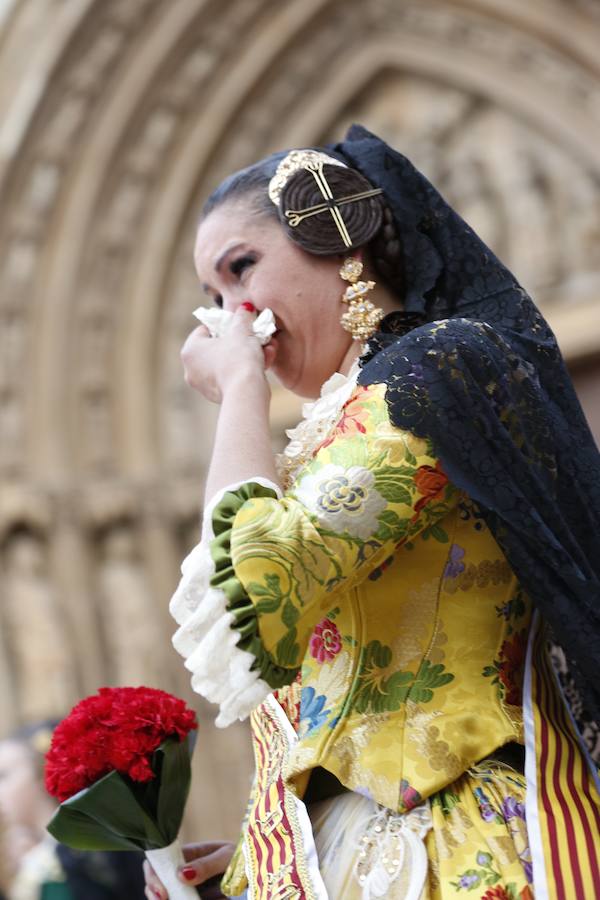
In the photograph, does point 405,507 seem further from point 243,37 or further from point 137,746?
point 243,37

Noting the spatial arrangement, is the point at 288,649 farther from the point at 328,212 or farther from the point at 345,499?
the point at 328,212

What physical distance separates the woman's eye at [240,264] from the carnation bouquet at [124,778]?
405mm

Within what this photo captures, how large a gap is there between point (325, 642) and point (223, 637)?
0.61 feet

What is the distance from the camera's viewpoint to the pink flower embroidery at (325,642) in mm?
1102

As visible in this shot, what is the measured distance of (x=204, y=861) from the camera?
3.98ft

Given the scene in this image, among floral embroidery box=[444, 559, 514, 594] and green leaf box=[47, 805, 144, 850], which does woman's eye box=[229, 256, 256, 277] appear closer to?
floral embroidery box=[444, 559, 514, 594]

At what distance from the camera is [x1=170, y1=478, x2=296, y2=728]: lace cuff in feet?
3.11

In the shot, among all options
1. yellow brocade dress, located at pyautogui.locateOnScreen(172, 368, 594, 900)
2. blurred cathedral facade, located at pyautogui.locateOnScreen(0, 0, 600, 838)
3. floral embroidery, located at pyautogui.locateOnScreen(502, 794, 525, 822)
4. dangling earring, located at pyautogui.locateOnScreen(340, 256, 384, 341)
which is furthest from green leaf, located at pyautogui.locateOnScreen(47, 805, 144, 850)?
blurred cathedral facade, located at pyautogui.locateOnScreen(0, 0, 600, 838)

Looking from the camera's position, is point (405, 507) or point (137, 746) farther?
point (137, 746)

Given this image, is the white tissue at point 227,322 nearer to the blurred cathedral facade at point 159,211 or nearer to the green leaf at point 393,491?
the green leaf at point 393,491

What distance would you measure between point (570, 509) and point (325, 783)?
314mm

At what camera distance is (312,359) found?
3.99 ft

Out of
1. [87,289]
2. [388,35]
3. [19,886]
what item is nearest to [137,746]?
[19,886]

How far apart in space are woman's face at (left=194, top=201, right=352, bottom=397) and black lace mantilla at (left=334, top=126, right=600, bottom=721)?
62mm
